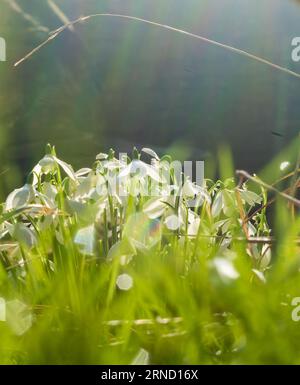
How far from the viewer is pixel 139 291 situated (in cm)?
49

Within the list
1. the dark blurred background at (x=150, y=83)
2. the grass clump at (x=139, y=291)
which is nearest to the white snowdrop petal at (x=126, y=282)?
the grass clump at (x=139, y=291)

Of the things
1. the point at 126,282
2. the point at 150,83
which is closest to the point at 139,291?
the point at 126,282

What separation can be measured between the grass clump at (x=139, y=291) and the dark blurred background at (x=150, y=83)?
4.98 ft

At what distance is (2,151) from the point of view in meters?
2.25

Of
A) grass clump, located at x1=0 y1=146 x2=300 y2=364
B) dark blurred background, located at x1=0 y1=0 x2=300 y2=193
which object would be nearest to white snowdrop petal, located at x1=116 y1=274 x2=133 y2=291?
grass clump, located at x1=0 y1=146 x2=300 y2=364

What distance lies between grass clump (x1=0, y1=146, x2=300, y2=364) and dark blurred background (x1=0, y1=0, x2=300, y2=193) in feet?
4.98

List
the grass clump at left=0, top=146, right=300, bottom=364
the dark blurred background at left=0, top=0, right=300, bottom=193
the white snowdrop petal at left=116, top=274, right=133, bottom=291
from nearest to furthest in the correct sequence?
1. the grass clump at left=0, top=146, right=300, bottom=364
2. the white snowdrop petal at left=116, top=274, right=133, bottom=291
3. the dark blurred background at left=0, top=0, right=300, bottom=193

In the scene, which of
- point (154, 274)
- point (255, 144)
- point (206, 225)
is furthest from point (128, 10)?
point (154, 274)

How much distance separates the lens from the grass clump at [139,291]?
1.28 ft

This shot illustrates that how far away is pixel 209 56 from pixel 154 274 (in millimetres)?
2071

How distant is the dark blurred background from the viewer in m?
2.35

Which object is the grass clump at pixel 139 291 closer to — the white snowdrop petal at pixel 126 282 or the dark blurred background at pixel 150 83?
the white snowdrop petal at pixel 126 282

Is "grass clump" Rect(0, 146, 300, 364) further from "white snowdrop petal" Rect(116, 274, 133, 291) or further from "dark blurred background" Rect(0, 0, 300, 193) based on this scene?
"dark blurred background" Rect(0, 0, 300, 193)

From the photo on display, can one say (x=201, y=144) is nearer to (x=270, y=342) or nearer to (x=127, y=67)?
(x=127, y=67)
